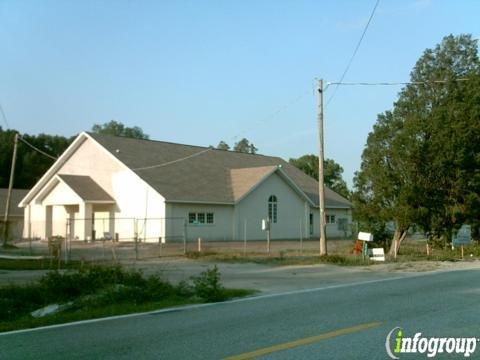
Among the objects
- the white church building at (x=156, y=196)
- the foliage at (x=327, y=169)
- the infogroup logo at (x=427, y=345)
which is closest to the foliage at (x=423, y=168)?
the white church building at (x=156, y=196)

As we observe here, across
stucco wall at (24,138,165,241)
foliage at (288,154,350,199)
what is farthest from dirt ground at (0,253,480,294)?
foliage at (288,154,350,199)

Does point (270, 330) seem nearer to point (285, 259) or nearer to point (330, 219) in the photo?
point (285, 259)

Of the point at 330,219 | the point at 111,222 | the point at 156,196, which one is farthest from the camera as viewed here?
the point at 330,219

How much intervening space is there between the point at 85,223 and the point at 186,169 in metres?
7.77

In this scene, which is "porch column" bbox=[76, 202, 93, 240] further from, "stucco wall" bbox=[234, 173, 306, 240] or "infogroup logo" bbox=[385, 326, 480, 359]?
"infogroup logo" bbox=[385, 326, 480, 359]

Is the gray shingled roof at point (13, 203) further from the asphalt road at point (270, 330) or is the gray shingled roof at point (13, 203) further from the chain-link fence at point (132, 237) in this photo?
the asphalt road at point (270, 330)

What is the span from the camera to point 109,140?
4188 centimetres

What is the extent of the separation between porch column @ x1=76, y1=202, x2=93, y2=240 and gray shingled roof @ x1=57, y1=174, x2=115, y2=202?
59cm

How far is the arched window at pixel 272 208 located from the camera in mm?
43909

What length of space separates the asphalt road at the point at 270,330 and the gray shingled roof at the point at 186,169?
82.3 ft

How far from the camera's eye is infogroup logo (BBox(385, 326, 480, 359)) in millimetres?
7876

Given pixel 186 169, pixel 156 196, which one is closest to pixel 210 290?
pixel 156 196

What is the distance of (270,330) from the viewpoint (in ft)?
31.2

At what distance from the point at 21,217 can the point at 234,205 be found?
2063 cm
